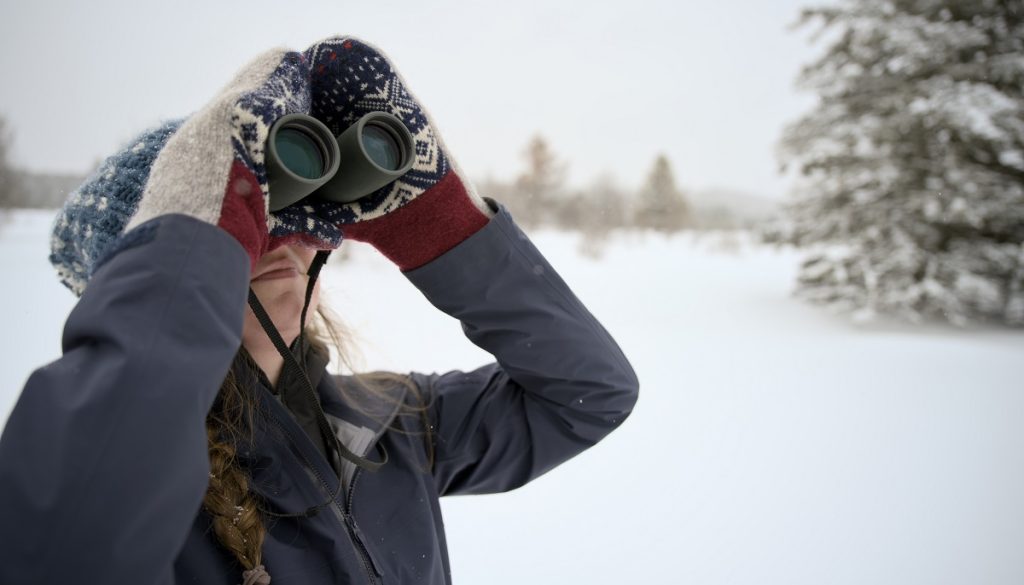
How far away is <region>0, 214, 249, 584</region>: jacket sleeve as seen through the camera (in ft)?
1.59

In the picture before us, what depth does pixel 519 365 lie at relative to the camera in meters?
1.01

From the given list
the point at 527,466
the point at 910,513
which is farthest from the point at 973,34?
the point at 527,466

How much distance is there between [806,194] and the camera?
717cm

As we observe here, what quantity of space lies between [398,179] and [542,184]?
13.8 metres

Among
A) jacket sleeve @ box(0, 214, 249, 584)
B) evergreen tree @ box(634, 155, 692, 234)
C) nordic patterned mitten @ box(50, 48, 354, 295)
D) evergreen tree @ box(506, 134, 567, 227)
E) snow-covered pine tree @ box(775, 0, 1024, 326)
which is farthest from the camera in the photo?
evergreen tree @ box(634, 155, 692, 234)

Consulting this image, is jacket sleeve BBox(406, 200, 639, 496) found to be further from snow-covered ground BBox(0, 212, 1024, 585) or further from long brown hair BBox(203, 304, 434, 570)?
snow-covered ground BBox(0, 212, 1024, 585)

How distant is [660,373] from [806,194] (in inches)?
167

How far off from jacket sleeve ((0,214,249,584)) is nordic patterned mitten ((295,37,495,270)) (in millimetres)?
339

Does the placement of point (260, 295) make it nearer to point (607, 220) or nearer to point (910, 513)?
point (910, 513)

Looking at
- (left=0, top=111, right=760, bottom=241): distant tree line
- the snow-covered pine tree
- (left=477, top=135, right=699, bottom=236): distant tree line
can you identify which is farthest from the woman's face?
(left=477, top=135, right=699, bottom=236): distant tree line

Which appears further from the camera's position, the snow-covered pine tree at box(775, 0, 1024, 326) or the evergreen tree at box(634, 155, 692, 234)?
the evergreen tree at box(634, 155, 692, 234)

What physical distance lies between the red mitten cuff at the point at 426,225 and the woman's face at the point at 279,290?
111 mm

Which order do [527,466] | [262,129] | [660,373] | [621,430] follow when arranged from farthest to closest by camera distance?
[660,373] → [621,430] → [527,466] → [262,129]

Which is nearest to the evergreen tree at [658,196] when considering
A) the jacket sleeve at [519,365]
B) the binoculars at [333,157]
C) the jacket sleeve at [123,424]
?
the jacket sleeve at [519,365]
